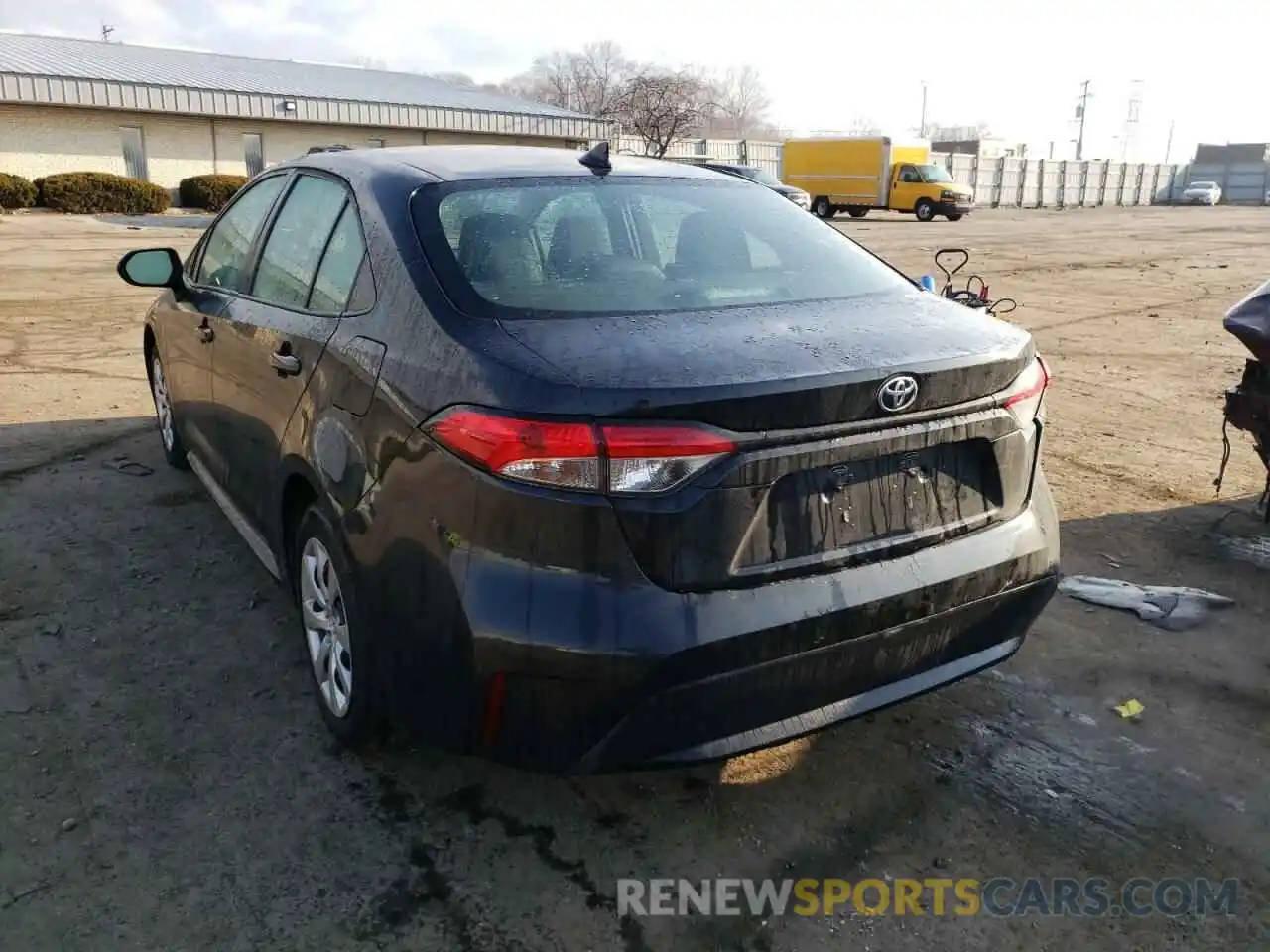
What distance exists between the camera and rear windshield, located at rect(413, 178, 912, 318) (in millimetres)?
2598

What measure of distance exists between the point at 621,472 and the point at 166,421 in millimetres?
4123

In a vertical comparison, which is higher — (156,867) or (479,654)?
(479,654)

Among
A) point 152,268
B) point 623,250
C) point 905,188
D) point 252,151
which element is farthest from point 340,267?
point 905,188

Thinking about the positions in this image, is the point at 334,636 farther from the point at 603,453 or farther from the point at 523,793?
the point at 603,453

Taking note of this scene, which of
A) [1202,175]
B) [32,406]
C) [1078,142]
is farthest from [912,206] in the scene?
[1078,142]

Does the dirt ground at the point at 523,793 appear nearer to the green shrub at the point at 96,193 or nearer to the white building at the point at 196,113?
the green shrub at the point at 96,193

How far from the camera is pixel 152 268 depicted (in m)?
4.36

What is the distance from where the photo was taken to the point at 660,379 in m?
2.13

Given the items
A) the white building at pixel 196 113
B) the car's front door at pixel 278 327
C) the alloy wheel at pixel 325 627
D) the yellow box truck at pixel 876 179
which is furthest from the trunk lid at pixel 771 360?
the yellow box truck at pixel 876 179

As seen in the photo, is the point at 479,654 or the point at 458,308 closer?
the point at 479,654

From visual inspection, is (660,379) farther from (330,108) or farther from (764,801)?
(330,108)

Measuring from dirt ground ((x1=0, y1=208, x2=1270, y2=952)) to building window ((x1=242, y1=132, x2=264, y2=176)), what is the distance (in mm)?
29926

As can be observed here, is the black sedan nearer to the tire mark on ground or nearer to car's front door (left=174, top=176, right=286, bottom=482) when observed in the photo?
the tire mark on ground

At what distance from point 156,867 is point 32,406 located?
5.29 meters
